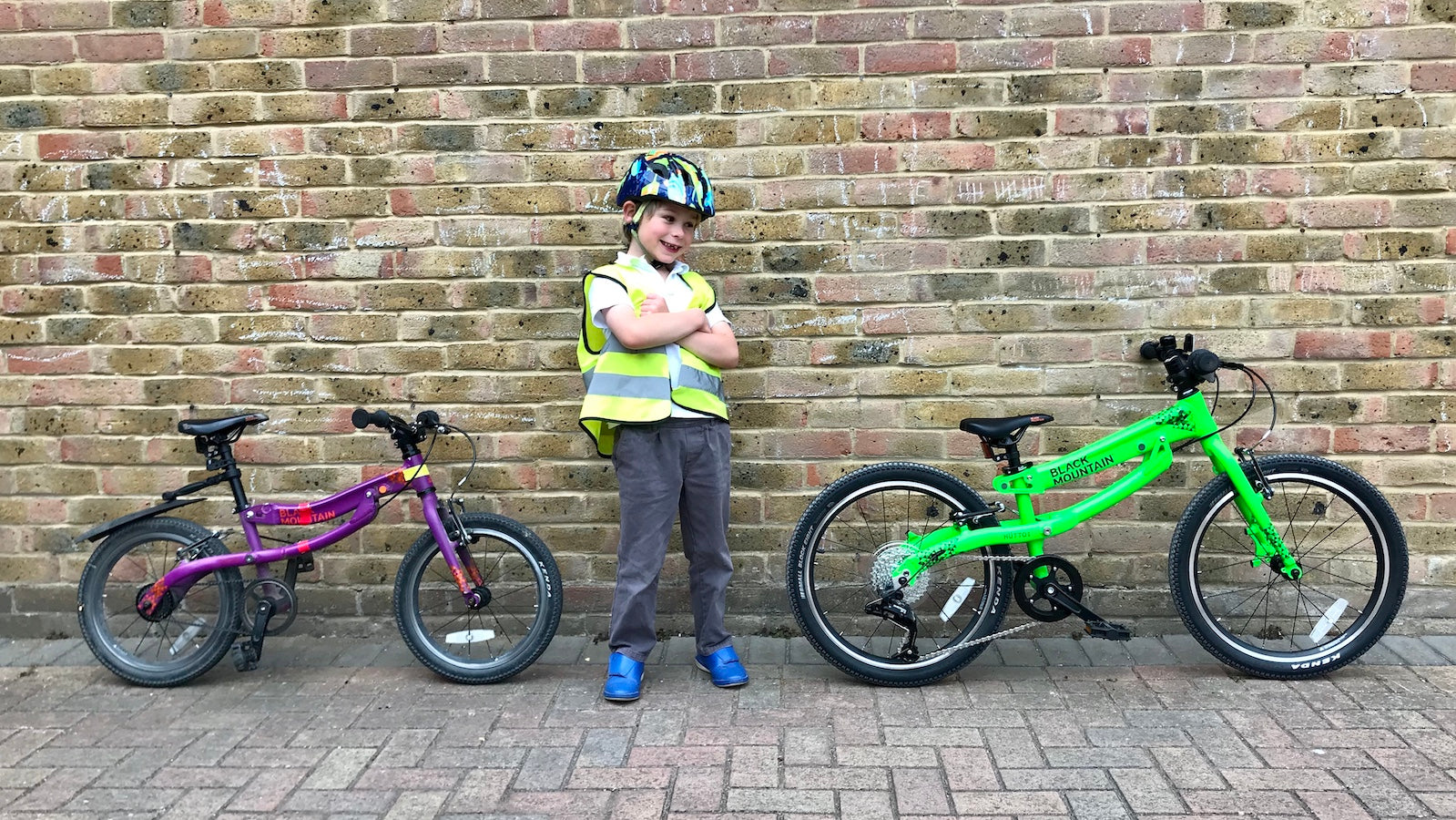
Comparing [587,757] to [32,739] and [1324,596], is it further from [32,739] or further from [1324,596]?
[1324,596]

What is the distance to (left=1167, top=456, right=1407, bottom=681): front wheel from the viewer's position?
3.87 metres

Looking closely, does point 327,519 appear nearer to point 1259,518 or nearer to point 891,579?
point 891,579

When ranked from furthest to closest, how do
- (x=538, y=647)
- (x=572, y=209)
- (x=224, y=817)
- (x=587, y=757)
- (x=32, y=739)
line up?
(x=572, y=209)
(x=538, y=647)
(x=32, y=739)
(x=587, y=757)
(x=224, y=817)

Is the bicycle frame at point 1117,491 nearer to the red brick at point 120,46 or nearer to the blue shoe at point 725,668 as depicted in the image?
the blue shoe at point 725,668

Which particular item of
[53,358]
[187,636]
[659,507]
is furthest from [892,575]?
[53,358]

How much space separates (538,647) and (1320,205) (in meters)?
3.65

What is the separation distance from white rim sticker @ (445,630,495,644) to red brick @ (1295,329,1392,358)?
140 inches

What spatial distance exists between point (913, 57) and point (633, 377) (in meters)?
1.77

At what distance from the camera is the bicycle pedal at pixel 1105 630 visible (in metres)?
3.84

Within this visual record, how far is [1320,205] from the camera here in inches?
162

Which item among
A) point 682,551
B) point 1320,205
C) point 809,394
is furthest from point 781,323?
point 1320,205

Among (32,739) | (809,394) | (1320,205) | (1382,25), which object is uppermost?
(1382,25)

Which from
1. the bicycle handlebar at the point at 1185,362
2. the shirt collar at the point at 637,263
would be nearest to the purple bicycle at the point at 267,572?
the shirt collar at the point at 637,263

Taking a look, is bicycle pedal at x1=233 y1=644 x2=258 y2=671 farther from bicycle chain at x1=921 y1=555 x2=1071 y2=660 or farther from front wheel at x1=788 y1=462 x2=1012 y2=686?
bicycle chain at x1=921 y1=555 x2=1071 y2=660
